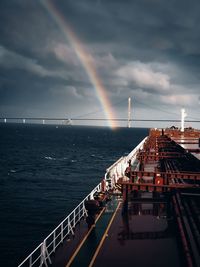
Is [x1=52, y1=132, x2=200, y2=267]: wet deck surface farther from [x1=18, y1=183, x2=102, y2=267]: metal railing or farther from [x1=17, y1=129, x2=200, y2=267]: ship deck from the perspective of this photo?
[x1=18, y1=183, x2=102, y2=267]: metal railing

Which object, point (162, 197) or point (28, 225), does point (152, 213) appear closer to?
point (162, 197)

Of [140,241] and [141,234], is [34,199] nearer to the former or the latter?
[141,234]

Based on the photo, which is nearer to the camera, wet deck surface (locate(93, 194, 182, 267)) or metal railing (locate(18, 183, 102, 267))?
metal railing (locate(18, 183, 102, 267))

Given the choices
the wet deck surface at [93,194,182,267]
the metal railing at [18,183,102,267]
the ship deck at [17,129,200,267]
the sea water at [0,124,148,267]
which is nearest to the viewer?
the metal railing at [18,183,102,267]

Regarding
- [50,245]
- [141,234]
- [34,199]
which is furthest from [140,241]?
[34,199]

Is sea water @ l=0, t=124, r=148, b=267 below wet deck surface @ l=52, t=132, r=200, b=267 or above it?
below

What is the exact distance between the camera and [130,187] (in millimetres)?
23250

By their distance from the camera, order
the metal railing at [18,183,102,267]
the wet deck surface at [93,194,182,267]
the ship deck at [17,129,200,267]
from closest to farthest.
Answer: the metal railing at [18,183,102,267], the ship deck at [17,129,200,267], the wet deck surface at [93,194,182,267]

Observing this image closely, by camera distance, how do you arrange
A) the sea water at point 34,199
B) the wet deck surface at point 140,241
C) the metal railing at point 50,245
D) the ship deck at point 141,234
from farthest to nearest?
the sea water at point 34,199 < the wet deck surface at point 140,241 < the ship deck at point 141,234 < the metal railing at point 50,245

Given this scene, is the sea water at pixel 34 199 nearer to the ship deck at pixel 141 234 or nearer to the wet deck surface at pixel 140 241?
the ship deck at pixel 141 234

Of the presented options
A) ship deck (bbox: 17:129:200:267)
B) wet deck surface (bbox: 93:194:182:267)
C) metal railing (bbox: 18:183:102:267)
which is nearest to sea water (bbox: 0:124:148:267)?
metal railing (bbox: 18:183:102:267)

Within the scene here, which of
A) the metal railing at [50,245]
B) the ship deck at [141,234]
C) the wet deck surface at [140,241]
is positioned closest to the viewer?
the metal railing at [50,245]

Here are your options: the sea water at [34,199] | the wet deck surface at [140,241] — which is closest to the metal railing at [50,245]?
the sea water at [34,199]

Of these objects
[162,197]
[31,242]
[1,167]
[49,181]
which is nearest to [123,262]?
[162,197]
